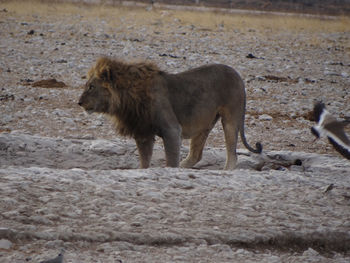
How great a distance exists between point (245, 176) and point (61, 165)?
8.51 ft

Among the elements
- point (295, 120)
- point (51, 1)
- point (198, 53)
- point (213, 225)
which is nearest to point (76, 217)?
point (213, 225)

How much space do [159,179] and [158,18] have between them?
2098 centimetres

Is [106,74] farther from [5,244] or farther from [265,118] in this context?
[265,118]

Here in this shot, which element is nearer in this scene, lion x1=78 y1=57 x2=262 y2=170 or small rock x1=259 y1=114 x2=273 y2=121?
lion x1=78 y1=57 x2=262 y2=170

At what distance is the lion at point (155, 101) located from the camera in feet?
21.7

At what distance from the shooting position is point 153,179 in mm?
4645

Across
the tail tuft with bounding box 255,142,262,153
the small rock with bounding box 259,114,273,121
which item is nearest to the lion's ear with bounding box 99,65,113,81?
the tail tuft with bounding box 255,142,262,153

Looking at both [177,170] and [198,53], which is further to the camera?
[198,53]

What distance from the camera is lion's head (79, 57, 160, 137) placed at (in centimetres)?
666

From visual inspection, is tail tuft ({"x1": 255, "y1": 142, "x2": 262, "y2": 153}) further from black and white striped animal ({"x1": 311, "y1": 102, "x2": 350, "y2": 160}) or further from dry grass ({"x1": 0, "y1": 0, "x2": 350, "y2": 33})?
dry grass ({"x1": 0, "y1": 0, "x2": 350, "y2": 33})

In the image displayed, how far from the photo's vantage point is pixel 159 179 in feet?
15.3

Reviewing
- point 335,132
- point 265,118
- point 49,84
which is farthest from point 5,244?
point 49,84

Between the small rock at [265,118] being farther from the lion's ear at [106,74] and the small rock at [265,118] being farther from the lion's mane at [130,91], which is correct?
the lion's ear at [106,74]

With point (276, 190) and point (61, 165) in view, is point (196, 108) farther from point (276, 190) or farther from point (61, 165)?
point (276, 190)
